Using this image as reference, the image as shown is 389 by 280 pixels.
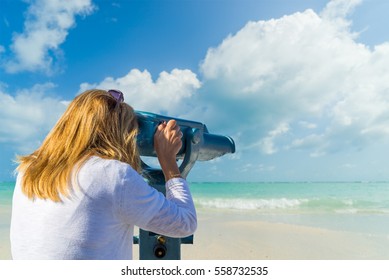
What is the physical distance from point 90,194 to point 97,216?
52 mm

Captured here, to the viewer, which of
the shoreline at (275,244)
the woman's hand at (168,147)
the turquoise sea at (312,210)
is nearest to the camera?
the woman's hand at (168,147)

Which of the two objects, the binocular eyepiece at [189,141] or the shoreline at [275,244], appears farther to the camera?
the shoreline at [275,244]

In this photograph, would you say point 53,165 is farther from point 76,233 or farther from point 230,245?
point 230,245

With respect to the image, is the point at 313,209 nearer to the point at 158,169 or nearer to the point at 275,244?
the point at 275,244

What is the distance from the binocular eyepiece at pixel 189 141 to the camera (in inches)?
46.8

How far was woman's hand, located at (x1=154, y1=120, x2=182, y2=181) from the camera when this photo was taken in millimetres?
1062

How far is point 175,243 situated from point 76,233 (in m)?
0.44

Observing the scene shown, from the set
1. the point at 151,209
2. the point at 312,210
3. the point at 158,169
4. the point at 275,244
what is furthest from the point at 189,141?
the point at 312,210

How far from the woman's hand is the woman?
0.06 meters

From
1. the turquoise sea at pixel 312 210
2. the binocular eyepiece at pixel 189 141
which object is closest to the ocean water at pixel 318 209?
the turquoise sea at pixel 312 210

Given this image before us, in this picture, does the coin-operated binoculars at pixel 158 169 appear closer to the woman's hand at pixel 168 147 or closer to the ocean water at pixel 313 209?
the woman's hand at pixel 168 147

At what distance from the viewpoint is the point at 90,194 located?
32.6 inches
